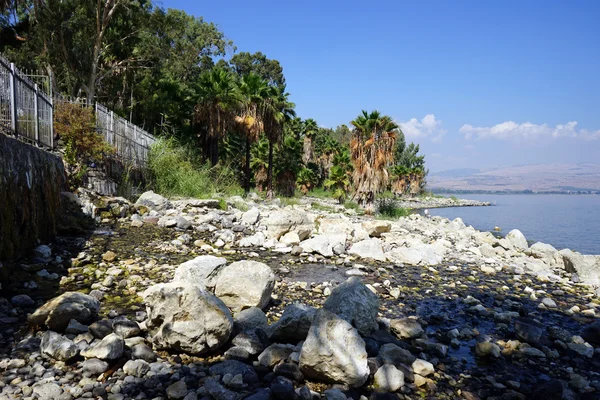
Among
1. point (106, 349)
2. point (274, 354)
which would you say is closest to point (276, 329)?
point (274, 354)

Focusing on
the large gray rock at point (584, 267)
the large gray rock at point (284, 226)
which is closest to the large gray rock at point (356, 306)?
the large gray rock at point (284, 226)

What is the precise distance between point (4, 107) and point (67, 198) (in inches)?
93.8

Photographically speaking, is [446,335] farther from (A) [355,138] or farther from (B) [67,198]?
(A) [355,138]

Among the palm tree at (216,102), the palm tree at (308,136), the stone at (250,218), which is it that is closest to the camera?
the stone at (250,218)

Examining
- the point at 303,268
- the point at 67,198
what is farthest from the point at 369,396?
the point at 67,198

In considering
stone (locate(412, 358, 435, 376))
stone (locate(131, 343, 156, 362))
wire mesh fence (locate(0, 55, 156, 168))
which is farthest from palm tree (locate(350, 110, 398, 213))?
stone (locate(131, 343, 156, 362))

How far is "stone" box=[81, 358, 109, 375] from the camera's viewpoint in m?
2.97

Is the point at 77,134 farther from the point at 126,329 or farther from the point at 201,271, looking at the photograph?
the point at 126,329

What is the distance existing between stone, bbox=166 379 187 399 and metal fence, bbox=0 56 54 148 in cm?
582

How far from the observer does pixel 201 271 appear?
525cm

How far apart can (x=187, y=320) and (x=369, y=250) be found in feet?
19.7

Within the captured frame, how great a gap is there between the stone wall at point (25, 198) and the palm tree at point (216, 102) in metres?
15.2

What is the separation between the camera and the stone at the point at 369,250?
874cm

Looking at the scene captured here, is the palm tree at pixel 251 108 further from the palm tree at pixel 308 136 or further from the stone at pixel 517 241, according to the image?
the palm tree at pixel 308 136
